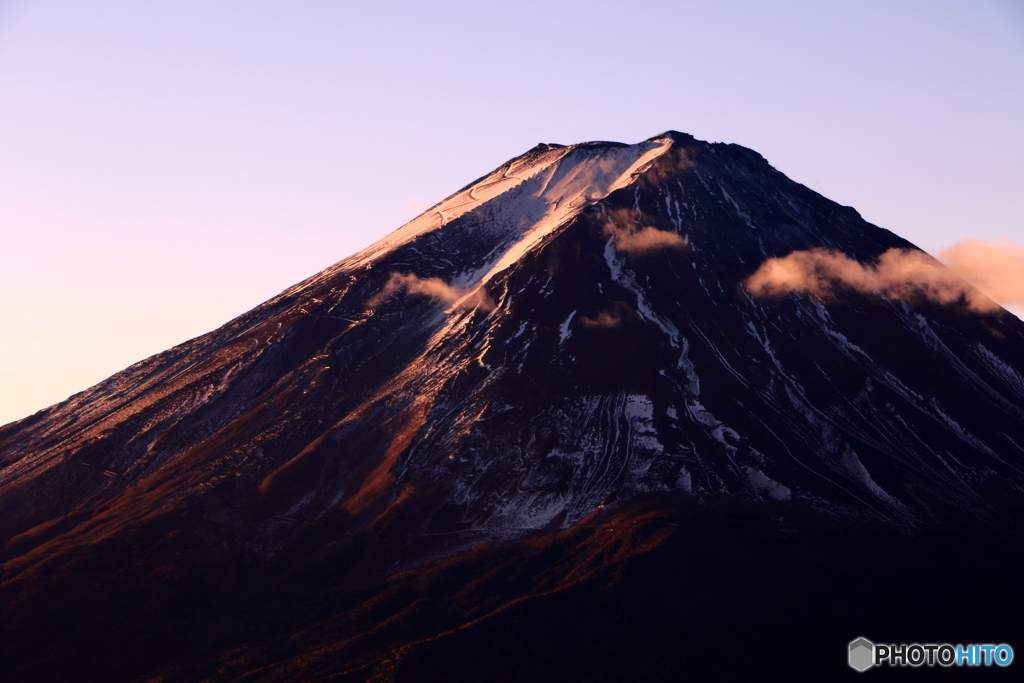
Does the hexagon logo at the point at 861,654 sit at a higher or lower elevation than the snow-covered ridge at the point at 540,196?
lower

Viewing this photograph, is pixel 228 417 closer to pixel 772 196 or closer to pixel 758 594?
pixel 758 594

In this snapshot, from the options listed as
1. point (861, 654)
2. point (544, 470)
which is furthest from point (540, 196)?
point (861, 654)

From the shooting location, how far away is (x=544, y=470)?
126m

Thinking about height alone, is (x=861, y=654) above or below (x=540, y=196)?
below

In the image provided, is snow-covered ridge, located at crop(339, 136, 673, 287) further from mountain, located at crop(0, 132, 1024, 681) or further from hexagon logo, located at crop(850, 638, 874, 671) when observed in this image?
hexagon logo, located at crop(850, 638, 874, 671)

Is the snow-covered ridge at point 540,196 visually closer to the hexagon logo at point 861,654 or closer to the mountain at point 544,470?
the mountain at point 544,470

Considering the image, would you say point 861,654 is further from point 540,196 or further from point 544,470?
point 540,196

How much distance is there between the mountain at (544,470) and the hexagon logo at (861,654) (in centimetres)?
142

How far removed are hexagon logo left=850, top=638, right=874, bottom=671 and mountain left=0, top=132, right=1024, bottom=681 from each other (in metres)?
1.42

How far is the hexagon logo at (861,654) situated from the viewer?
95062 millimetres

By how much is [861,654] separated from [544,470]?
136ft

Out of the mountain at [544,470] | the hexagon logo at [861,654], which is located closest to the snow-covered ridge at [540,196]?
the mountain at [544,470]

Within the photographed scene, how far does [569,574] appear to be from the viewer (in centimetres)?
10912

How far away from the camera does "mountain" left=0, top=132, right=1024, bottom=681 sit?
10325cm
